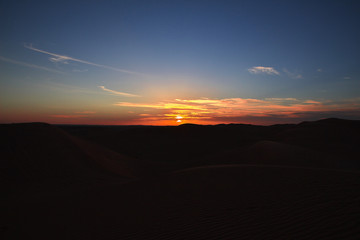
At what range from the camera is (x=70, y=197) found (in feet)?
25.1

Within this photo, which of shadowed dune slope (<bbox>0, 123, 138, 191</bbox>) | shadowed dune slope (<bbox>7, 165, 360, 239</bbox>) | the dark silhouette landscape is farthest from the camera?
shadowed dune slope (<bbox>0, 123, 138, 191</bbox>)

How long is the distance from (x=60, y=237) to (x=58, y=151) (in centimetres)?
995

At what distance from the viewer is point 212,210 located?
5395mm

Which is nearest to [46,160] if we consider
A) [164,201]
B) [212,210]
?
[164,201]

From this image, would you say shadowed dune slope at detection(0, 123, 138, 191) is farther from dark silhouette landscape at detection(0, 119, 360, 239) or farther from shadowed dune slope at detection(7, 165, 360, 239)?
shadowed dune slope at detection(7, 165, 360, 239)

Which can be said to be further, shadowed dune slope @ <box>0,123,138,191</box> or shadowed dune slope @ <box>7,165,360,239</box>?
shadowed dune slope @ <box>0,123,138,191</box>

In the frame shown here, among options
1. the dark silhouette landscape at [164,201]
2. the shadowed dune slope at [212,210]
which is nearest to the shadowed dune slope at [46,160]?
the dark silhouette landscape at [164,201]

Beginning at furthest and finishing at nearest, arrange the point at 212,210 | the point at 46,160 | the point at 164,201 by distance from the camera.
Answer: the point at 46,160
the point at 164,201
the point at 212,210

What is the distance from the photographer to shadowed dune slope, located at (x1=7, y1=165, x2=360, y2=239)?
397 centimetres

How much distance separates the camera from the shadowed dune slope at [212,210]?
3971 millimetres

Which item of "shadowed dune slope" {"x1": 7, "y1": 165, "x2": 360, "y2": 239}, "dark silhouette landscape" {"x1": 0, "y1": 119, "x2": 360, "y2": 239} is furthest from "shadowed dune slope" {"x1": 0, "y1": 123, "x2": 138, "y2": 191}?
"shadowed dune slope" {"x1": 7, "y1": 165, "x2": 360, "y2": 239}

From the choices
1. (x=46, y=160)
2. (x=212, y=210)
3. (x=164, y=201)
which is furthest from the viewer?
(x=46, y=160)

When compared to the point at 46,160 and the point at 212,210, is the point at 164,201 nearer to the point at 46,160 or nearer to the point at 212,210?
the point at 212,210

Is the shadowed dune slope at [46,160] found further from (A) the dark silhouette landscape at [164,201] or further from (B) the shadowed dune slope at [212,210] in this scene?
(B) the shadowed dune slope at [212,210]
